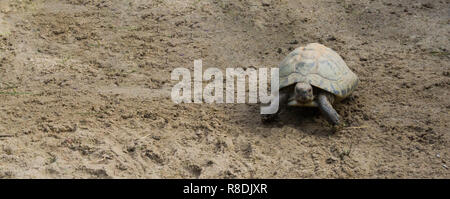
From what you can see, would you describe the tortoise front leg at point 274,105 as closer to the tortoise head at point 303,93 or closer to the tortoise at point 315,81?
the tortoise at point 315,81

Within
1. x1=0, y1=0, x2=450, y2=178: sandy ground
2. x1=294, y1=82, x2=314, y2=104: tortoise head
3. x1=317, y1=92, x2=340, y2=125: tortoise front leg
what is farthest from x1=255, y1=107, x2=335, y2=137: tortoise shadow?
x1=294, y1=82, x2=314, y2=104: tortoise head

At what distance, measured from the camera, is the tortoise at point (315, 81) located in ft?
13.6

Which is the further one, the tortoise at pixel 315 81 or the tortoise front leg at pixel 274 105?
the tortoise front leg at pixel 274 105

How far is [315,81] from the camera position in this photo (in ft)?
13.8

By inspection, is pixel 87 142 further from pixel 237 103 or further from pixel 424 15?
pixel 424 15

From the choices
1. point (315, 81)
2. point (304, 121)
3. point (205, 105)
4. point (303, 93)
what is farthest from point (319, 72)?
point (205, 105)

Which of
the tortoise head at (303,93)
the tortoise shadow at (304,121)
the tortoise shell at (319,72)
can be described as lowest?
the tortoise shadow at (304,121)

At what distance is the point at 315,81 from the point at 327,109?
29cm

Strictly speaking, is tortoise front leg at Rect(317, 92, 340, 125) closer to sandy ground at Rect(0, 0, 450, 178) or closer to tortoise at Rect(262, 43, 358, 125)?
tortoise at Rect(262, 43, 358, 125)

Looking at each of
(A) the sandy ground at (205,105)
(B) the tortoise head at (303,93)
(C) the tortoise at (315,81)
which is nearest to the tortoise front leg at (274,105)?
(C) the tortoise at (315,81)

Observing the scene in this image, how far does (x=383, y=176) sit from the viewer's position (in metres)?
3.63

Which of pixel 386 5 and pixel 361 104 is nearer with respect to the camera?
pixel 361 104
